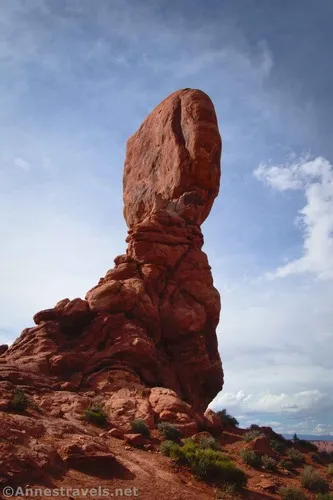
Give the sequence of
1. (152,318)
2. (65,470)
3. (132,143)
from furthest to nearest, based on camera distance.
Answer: (132,143) → (152,318) → (65,470)

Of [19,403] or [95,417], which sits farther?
[95,417]

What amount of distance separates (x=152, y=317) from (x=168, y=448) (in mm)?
12393

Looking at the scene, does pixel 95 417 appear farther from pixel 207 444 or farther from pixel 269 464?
pixel 269 464

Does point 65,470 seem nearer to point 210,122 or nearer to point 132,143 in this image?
point 210,122

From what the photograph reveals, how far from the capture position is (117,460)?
13.5 metres

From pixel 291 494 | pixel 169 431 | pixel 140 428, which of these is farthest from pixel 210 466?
pixel 140 428

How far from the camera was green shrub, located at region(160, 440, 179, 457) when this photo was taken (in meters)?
15.3

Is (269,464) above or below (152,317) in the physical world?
below

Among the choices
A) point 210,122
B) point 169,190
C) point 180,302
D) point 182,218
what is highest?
point 210,122

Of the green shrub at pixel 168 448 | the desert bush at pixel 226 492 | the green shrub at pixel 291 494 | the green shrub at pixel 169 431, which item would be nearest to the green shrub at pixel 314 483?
the green shrub at pixel 291 494

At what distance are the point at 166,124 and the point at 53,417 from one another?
96.6ft

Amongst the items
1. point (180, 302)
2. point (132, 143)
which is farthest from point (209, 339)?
point (132, 143)

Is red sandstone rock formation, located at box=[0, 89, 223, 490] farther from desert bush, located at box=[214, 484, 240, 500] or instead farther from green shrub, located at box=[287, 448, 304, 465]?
desert bush, located at box=[214, 484, 240, 500]

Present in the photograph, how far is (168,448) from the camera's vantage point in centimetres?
1556
